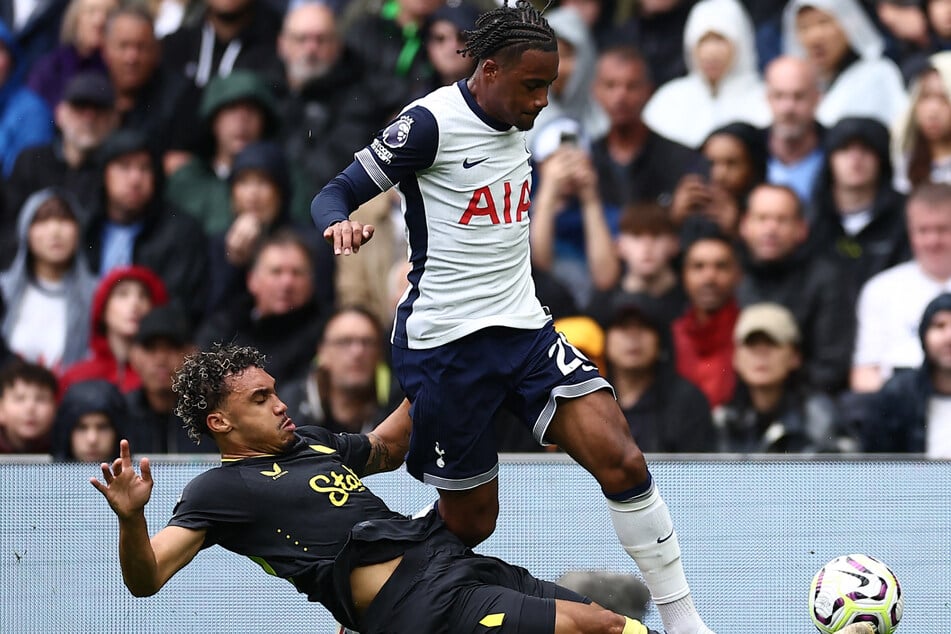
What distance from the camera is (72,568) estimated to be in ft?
20.9

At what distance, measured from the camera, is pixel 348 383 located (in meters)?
7.89

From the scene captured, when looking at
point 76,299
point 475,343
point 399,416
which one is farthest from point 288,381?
point 475,343

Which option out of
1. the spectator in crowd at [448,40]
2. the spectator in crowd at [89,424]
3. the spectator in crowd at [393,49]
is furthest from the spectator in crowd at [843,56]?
the spectator in crowd at [89,424]

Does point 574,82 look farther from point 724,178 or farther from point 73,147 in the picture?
point 73,147

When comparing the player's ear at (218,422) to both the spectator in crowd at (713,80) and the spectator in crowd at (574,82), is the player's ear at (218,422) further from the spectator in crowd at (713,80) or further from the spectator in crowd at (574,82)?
the spectator in crowd at (713,80)

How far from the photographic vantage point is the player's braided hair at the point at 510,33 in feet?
16.1

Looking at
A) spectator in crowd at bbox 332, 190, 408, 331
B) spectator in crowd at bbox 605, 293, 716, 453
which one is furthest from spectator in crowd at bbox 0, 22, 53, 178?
spectator in crowd at bbox 605, 293, 716, 453

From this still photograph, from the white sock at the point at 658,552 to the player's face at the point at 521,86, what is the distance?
Answer: 49.8 inches

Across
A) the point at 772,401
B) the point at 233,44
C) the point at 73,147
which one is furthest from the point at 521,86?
the point at 73,147

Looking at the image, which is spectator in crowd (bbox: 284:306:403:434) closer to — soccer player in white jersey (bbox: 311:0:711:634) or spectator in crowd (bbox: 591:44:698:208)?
spectator in crowd (bbox: 591:44:698:208)

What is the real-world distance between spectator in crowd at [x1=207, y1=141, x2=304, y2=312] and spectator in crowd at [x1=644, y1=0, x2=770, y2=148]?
6.63ft

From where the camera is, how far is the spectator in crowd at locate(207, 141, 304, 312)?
8.52 metres

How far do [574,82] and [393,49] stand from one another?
1.03 meters

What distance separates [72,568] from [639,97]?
3921 mm
